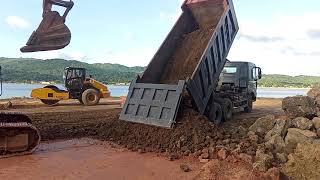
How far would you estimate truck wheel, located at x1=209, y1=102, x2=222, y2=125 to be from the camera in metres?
12.3

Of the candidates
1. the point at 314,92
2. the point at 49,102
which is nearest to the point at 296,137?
the point at 314,92

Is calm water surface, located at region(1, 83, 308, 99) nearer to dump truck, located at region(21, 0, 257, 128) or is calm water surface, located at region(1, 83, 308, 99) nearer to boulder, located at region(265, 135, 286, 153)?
dump truck, located at region(21, 0, 257, 128)

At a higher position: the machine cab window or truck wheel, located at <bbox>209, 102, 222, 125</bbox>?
the machine cab window

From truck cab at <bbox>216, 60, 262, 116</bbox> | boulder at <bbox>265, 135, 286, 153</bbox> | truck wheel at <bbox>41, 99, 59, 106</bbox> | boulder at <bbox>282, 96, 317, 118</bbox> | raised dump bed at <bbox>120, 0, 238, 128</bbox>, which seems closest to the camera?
boulder at <bbox>265, 135, 286, 153</bbox>

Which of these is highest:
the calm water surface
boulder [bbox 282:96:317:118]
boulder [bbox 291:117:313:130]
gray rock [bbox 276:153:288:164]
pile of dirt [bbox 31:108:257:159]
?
boulder [bbox 282:96:317:118]

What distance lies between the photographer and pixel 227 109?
14070 millimetres

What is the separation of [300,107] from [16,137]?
706 cm

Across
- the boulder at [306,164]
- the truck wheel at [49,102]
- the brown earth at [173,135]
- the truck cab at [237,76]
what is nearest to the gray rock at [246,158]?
the brown earth at [173,135]

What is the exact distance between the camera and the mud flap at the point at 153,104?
9555mm

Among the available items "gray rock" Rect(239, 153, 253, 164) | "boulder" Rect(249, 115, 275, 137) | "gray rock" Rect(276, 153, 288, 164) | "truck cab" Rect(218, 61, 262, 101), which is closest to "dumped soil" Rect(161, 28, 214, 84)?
"boulder" Rect(249, 115, 275, 137)

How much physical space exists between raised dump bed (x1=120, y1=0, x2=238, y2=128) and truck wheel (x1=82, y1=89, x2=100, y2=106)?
405 inches

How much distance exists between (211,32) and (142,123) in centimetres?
384

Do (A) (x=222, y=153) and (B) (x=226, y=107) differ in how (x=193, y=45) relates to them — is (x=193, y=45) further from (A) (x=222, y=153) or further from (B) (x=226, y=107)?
(A) (x=222, y=153)

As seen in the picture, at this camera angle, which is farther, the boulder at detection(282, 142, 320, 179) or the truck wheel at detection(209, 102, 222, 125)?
the truck wheel at detection(209, 102, 222, 125)
